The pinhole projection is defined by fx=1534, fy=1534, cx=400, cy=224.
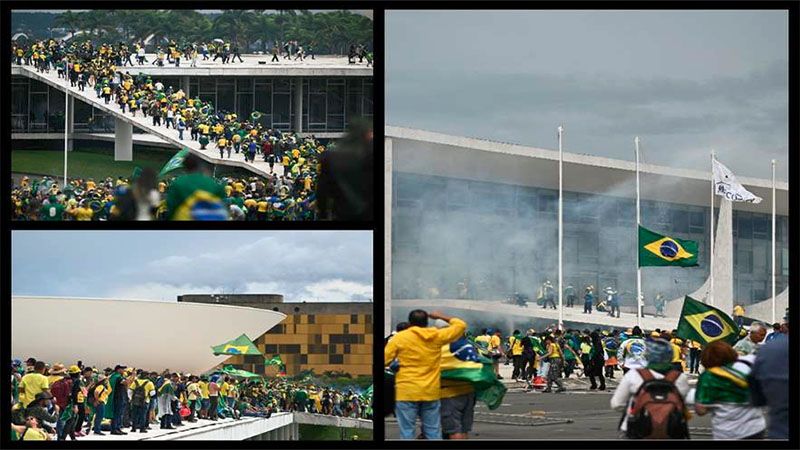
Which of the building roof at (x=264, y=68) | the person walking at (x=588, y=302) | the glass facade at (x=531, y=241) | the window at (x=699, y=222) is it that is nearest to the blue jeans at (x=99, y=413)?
the building roof at (x=264, y=68)

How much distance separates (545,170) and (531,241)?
2912 millimetres

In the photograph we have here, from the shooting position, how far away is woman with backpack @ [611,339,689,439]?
862 cm

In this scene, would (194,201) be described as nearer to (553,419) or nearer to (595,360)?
(553,419)

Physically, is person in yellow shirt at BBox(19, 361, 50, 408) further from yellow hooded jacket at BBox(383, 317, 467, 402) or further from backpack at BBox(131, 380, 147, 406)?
yellow hooded jacket at BBox(383, 317, 467, 402)

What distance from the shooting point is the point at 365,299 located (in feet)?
37.3

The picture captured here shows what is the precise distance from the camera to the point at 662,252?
3775 centimetres

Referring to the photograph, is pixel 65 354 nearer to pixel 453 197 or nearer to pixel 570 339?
pixel 570 339

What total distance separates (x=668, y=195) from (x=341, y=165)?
56.8 metres

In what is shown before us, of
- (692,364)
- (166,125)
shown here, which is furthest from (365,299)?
(692,364)

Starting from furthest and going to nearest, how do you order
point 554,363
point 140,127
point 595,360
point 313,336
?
point 554,363
point 595,360
point 140,127
point 313,336

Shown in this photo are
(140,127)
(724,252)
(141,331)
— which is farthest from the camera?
(724,252)

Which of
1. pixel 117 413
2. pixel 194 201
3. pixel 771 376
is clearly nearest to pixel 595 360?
pixel 117 413

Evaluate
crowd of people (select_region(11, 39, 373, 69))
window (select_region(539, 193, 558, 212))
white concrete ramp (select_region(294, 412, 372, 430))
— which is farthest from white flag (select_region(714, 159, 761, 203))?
white concrete ramp (select_region(294, 412, 372, 430))

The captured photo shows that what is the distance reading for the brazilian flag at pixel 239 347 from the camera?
43.5 feet
